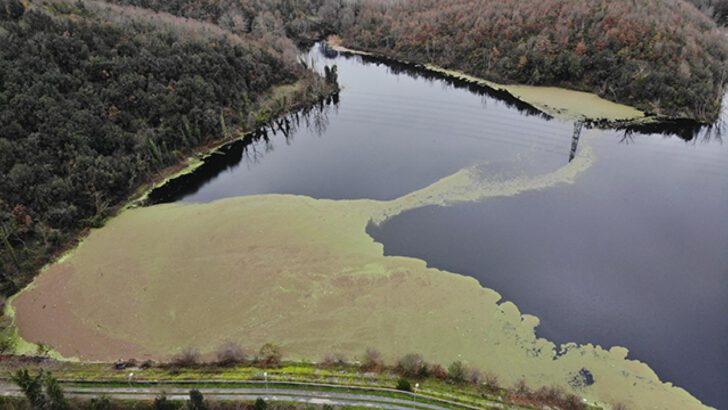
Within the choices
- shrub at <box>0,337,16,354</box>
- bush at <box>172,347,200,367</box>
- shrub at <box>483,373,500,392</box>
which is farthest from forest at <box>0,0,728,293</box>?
shrub at <box>483,373,500,392</box>

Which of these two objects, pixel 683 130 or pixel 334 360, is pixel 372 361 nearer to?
pixel 334 360

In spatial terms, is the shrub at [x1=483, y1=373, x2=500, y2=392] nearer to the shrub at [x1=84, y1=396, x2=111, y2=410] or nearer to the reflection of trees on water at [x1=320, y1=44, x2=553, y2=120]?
the shrub at [x1=84, y1=396, x2=111, y2=410]

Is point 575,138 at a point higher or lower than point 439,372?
higher

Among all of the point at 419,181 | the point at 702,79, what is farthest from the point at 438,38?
the point at 419,181

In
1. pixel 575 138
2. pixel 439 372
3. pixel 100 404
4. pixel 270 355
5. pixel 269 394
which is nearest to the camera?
pixel 100 404

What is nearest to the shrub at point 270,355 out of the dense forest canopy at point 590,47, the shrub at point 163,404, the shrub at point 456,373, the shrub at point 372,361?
the shrub at point 372,361

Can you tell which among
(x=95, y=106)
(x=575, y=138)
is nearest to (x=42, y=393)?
(x=95, y=106)

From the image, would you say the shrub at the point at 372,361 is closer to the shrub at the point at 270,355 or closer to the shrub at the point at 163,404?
the shrub at the point at 270,355
